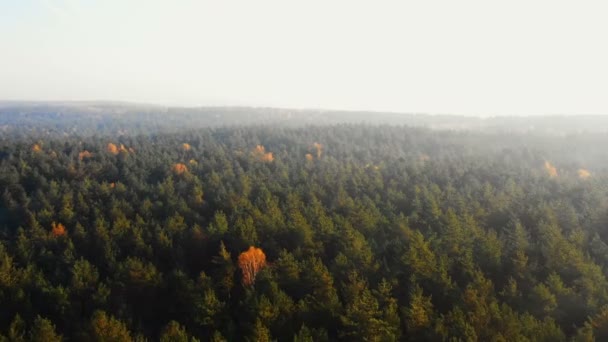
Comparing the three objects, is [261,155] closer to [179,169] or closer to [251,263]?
[179,169]

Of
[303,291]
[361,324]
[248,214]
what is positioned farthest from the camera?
[248,214]

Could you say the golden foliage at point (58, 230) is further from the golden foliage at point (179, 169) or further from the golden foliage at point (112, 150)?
the golden foliage at point (112, 150)

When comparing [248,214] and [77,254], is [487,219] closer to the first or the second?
[248,214]

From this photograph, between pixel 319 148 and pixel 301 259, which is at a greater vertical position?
pixel 319 148

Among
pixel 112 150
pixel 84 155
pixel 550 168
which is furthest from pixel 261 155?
pixel 550 168

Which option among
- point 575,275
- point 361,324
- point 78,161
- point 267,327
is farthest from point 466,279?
point 78,161

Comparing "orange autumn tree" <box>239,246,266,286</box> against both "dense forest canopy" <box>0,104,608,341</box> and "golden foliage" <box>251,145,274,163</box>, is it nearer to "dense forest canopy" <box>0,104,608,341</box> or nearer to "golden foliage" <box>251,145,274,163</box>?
"dense forest canopy" <box>0,104,608,341</box>

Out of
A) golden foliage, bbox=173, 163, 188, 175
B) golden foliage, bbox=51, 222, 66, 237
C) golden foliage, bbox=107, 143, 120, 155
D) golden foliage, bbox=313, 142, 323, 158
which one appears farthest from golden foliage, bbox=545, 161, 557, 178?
golden foliage, bbox=107, 143, 120, 155
